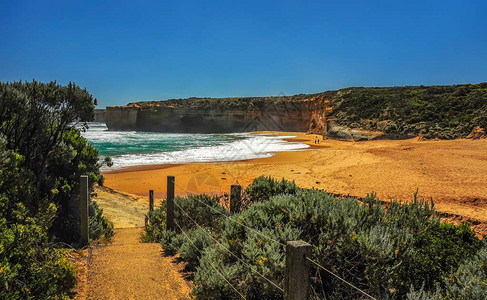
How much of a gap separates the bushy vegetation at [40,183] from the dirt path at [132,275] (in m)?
0.50

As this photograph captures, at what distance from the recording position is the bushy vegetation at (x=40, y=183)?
320 centimetres

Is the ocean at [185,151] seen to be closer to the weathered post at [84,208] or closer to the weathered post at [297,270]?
the weathered post at [84,208]

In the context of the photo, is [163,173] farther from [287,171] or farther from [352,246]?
[352,246]

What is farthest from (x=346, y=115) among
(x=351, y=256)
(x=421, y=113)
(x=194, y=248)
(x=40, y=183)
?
(x=351, y=256)

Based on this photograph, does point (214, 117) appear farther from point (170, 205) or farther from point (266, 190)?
point (266, 190)

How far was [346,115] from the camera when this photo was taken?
4294 centimetres

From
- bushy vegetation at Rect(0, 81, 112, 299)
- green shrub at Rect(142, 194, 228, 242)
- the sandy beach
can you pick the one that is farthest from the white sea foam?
green shrub at Rect(142, 194, 228, 242)

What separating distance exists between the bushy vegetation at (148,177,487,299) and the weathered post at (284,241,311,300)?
747 mm

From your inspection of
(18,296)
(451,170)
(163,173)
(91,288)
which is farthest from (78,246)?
(451,170)

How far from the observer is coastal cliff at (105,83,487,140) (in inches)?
1212

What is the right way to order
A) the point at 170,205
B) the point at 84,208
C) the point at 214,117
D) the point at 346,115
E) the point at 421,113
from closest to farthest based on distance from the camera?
the point at 84,208 → the point at 170,205 → the point at 421,113 → the point at 346,115 → the point at 214,117

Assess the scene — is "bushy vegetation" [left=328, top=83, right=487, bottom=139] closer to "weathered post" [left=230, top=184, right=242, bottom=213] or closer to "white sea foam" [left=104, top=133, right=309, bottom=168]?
"white sea foam" [left=104, top=133, right=309, bottom=168]

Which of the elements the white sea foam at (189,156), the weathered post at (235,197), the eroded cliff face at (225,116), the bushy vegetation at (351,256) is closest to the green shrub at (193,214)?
the weathered post at (235,197)

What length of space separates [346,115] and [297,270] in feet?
145
